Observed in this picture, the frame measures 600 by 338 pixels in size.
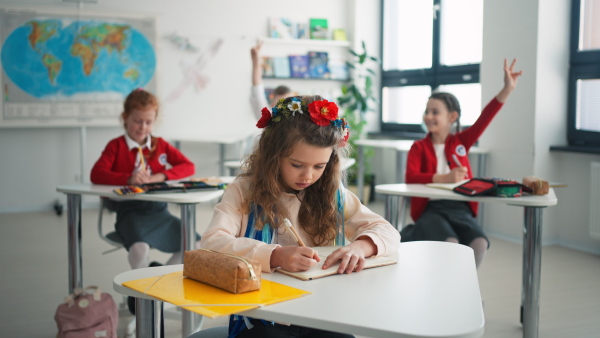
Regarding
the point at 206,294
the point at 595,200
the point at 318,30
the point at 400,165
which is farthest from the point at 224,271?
the point at 318,30

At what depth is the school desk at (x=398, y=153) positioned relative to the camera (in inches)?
194

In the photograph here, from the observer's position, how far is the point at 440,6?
6012 mm

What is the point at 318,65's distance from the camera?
22.7 ft

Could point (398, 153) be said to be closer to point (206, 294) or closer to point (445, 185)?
point (445, 185)

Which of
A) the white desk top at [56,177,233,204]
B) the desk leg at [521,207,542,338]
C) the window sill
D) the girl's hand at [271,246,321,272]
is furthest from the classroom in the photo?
the girl's hand at [271,246,321,272]

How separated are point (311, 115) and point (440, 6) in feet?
16.0

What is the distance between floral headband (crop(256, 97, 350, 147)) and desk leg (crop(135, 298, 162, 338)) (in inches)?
22.8

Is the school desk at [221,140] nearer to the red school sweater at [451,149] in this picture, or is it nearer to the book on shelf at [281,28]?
the book on shelf at [281,28]

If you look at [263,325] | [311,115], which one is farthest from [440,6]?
[263,325]

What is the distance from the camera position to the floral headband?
1585 millimetres

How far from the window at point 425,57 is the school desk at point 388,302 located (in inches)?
165

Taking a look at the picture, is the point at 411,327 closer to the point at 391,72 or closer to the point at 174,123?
the point at 174,123

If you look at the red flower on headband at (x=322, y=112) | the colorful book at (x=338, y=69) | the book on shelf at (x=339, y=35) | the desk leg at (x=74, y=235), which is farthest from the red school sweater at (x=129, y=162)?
the book on shelf at (x=339, y=35)

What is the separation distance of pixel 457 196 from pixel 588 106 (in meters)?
2.35
